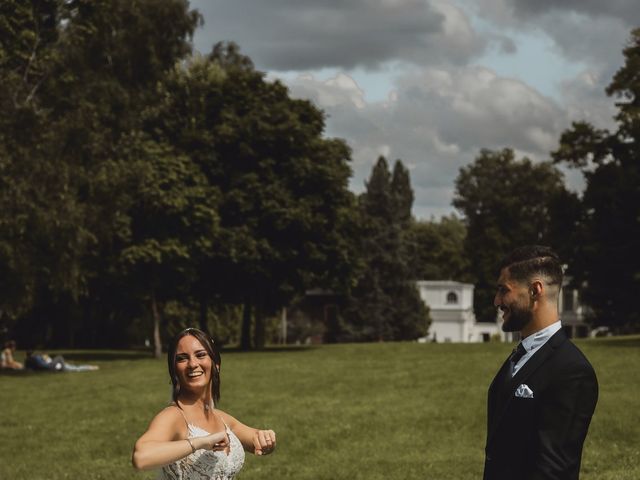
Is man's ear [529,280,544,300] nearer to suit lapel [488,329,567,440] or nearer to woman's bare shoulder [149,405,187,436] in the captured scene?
suit lapel [488,329,567,440]

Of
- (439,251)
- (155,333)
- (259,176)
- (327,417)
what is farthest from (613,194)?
(439,251)

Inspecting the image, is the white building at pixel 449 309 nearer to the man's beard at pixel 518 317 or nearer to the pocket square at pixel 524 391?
the man's beard at pixel 518 317

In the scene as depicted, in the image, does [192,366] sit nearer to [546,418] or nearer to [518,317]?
[518,317]

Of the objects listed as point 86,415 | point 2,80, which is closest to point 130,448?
point 86,415

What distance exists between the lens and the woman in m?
6.00

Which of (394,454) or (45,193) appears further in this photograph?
(45,193)

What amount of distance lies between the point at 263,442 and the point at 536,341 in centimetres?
189

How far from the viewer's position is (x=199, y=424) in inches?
244

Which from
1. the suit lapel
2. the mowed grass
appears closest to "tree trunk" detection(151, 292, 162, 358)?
the mowed grass

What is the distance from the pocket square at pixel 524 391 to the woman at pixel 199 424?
5.37ft

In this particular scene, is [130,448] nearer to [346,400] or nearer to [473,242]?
[346,400]

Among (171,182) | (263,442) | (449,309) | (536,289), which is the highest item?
(171,182)

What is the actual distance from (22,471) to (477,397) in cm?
1140

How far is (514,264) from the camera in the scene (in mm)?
5770
